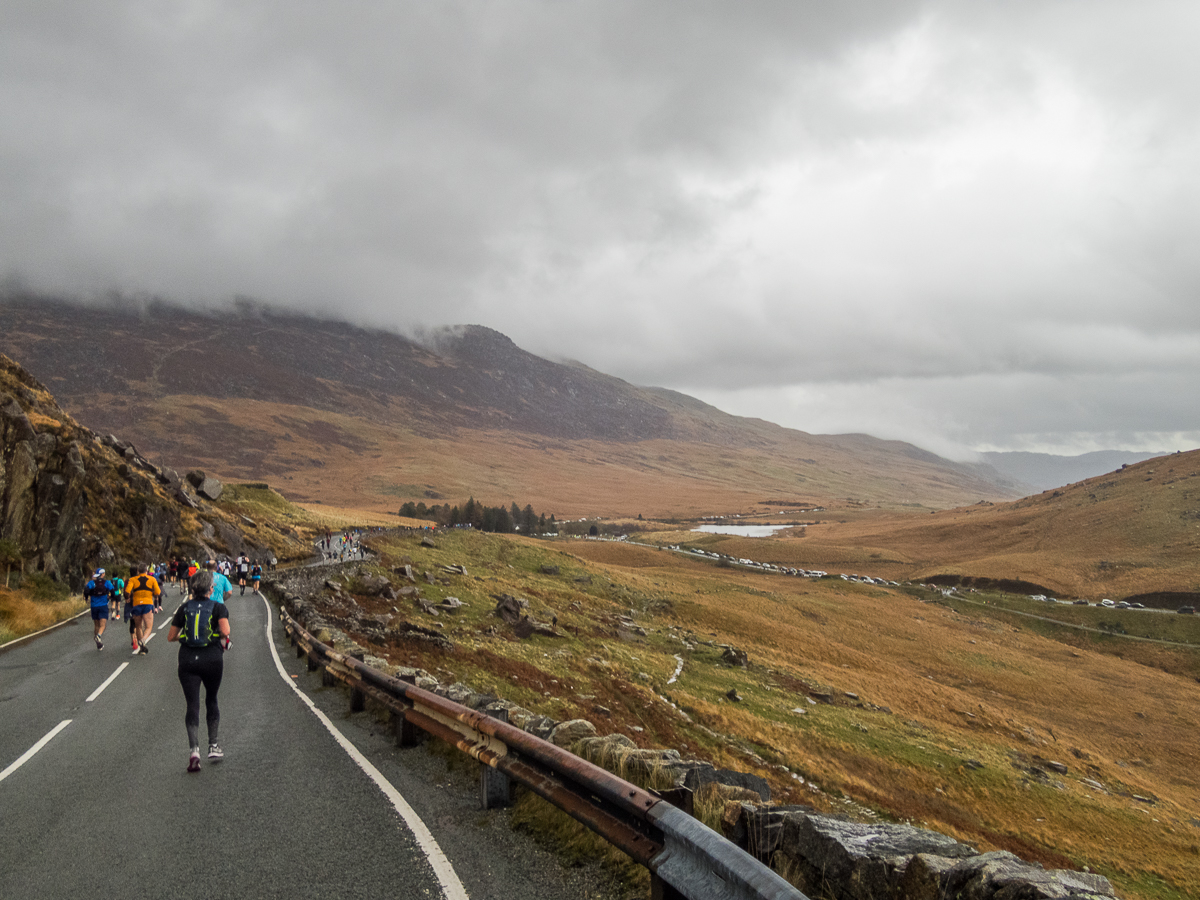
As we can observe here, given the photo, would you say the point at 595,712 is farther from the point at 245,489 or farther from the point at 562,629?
the point at 245,489

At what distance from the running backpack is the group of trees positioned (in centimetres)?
10726

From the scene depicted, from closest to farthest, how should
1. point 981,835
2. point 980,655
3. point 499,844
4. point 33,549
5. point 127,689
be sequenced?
1. point 499,844
2. point 127,689
3. point 981,835
4. point 33,549
5. point 980,655

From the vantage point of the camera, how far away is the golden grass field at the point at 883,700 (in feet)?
67.9

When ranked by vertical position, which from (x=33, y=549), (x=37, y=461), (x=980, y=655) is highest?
(x=37, y=461)

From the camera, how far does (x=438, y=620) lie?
31.2m

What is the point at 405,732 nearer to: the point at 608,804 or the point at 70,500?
the point at 608,804

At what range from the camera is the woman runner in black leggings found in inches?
370

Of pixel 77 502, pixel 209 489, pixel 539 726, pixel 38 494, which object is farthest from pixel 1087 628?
pixel 209 489

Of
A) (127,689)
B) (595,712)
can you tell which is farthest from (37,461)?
(595,712)

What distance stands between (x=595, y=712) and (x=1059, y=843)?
1508cm

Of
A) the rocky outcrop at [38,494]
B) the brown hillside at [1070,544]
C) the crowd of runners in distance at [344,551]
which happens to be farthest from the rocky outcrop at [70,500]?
the brown hillside at [1070,544]

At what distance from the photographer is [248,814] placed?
7.57 metres

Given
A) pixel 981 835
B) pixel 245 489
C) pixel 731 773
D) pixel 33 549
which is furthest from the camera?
pixel 245 489

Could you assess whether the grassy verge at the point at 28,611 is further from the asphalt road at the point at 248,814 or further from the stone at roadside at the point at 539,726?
the stone at roadside at the point at 539,726
